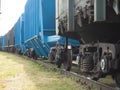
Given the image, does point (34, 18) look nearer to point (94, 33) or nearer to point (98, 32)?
point (94, 33)

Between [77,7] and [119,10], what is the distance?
2921 millimetres

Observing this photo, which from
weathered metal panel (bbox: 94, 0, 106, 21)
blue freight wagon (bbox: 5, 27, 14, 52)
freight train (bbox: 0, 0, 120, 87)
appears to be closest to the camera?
weathered metal panel (bbox: 94, 0, 106, 21)

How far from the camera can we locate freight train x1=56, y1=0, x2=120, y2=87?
6734 millimetres

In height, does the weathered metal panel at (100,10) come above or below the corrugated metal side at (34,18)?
below

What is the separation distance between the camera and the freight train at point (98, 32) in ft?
22.1

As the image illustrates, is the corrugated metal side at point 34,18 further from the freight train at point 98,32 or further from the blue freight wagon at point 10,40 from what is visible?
the blue freight wagon at point 10,40

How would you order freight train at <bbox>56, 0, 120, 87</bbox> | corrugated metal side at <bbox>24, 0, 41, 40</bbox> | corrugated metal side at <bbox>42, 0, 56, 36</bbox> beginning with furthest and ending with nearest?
1. corrugated metal side at <bbox>24, 0, 41, 40</bbox>
2. corrugated metal side at <bbox>42, 0, 56, 36</bbox>
3. freight train at <bbox>56, 0, 120, 87</bbox>

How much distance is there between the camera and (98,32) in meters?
8.84

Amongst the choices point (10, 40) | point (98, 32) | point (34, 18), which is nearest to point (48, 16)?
point (34, 18)

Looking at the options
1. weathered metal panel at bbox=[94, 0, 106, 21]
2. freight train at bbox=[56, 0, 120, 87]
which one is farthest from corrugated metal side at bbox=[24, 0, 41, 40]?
weathered metal panel at bbox=[94, 0, 106, 21]

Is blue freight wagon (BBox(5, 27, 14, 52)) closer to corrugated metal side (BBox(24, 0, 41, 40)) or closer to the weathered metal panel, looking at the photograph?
corrugated metal side (BBox(24, 0, 41, 40))

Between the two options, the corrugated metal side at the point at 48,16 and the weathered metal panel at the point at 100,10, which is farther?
the corrugated metal side at the point at 48,16

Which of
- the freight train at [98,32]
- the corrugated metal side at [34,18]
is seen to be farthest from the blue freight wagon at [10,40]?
the freight train at [98,32]

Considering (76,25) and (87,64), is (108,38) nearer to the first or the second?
(87,64)
